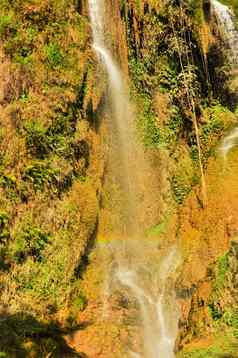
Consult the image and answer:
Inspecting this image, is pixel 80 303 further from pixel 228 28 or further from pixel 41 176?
pixel 228 28

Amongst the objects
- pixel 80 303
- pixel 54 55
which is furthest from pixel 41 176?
pixel 54 55

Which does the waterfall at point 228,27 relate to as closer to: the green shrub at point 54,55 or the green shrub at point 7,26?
the green shrub at point 54,55

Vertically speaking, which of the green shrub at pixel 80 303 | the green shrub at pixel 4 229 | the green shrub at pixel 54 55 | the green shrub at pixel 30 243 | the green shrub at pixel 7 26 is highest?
the green shrub at pixel 7 26

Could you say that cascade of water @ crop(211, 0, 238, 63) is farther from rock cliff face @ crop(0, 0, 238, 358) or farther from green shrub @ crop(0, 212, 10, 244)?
green shrub @ crop(0, 212, 10, 244)

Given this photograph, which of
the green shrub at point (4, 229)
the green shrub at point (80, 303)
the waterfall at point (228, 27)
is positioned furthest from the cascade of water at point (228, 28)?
the green shrub at point (4, 229)

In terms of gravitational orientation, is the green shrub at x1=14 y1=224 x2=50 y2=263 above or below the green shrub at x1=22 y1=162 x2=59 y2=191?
below

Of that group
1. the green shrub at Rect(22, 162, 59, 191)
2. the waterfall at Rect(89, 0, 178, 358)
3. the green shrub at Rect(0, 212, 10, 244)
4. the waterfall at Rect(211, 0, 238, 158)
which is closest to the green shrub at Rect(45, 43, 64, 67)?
the waterfall at Rect(89, 0, 178, 358)
